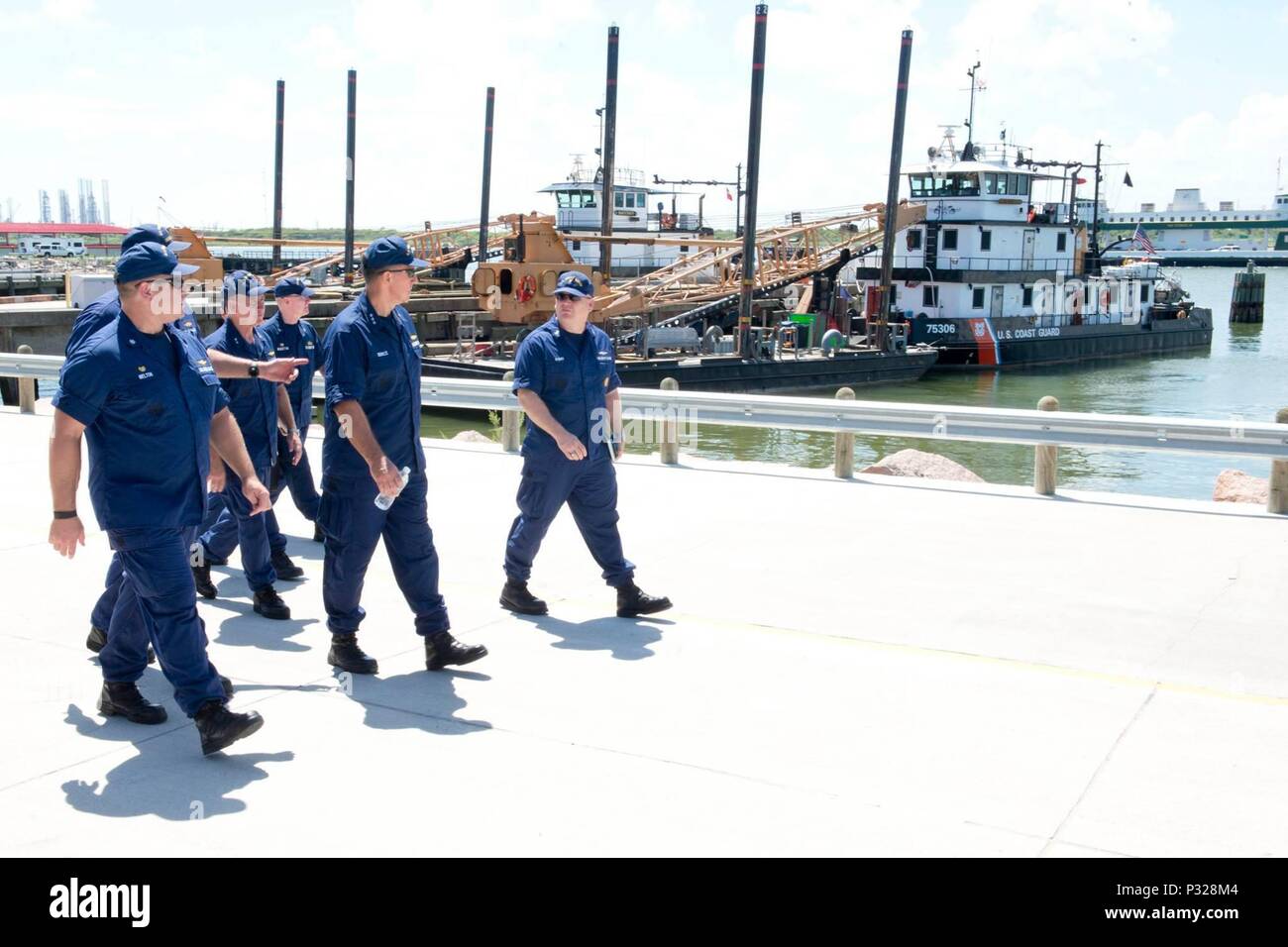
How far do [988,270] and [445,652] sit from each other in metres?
37.3

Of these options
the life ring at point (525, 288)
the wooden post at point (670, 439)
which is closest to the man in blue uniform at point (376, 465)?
the wooden post at point (670, 439)

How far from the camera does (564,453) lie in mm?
6500

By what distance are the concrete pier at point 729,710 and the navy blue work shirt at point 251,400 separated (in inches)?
34.3

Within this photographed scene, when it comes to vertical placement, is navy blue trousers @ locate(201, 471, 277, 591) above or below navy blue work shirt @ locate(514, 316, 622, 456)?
below

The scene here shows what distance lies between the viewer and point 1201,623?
6770 mm

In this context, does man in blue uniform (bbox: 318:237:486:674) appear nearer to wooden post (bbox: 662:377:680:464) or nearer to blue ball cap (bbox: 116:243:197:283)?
blue ball cap (bbox: 116:243:197:283)

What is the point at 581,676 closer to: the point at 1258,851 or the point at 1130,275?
the point at 1258,851

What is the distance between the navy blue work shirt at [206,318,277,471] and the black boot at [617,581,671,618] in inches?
91.9

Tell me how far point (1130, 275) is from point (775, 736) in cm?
4832

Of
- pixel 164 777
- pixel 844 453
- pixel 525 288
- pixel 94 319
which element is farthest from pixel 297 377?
pixel 525 288

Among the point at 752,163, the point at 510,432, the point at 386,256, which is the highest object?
the point at 752,163

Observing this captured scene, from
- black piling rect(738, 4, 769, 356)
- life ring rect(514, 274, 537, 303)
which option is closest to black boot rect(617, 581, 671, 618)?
life ring rect(514, 274, 537, 303)

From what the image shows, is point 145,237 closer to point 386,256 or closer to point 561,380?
point 386,256

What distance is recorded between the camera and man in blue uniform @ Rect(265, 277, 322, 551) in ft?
26.1
